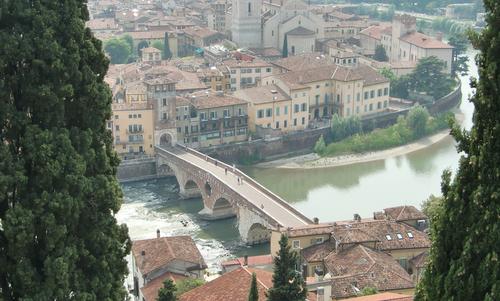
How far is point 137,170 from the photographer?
108ft

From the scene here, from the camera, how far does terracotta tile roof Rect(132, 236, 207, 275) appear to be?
18.3 meters

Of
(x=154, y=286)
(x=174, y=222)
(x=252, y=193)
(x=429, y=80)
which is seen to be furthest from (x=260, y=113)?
(x=154, y=286)

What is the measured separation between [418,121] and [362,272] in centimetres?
2135

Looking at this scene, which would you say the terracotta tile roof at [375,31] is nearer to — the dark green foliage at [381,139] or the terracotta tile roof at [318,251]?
the dark green foliage at [381,139]

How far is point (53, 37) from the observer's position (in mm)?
6496

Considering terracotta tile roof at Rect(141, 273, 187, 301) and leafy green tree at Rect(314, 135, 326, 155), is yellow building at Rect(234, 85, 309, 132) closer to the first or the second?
leafy green tree at Rect(314, 135, 326, 155)

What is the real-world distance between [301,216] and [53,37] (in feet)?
58.3

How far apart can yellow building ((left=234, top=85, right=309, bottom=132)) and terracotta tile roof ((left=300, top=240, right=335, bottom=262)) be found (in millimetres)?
15677

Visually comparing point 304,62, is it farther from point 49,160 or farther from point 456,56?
point 49,160

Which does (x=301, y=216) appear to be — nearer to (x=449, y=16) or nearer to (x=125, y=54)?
(x=125, y=54)

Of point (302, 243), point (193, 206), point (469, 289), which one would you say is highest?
point (469, 289)

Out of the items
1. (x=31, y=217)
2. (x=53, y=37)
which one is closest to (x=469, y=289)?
(x=31, y=217)

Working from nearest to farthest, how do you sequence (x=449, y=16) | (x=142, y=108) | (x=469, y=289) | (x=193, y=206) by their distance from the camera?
1. (x=469, y=289)
2. (x=193, y=206)
3. (x=142, y=108)
4. (x=449, y=16)

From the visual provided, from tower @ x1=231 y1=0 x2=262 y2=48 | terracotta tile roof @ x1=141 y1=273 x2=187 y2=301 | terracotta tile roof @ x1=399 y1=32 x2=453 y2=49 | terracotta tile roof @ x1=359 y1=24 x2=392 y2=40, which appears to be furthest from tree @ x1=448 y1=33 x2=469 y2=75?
terracotta tile roof @ x1=141 y1=273 x2=187 y2=301
